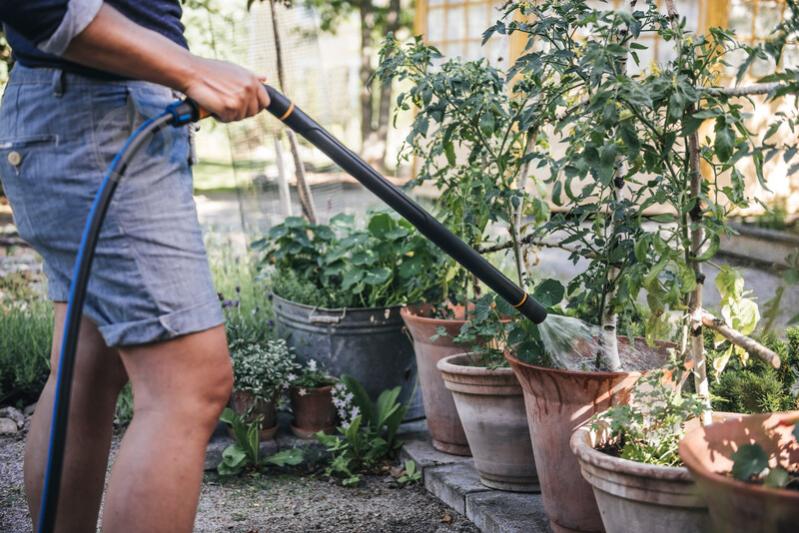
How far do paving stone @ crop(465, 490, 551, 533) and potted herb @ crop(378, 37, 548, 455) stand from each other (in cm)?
39

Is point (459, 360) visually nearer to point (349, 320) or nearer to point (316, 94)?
point (349, 320)

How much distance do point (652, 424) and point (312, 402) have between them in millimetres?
1429

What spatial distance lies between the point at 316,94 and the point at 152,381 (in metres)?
3.58

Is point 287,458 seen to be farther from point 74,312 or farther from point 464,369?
point 74,312

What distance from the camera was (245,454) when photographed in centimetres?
296

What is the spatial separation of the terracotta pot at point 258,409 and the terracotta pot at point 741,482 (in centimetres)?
177

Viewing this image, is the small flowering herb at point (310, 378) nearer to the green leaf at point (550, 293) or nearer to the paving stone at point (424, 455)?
the paving stone at point (424, 455)

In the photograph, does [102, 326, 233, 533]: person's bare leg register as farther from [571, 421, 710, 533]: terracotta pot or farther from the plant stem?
the plant stem

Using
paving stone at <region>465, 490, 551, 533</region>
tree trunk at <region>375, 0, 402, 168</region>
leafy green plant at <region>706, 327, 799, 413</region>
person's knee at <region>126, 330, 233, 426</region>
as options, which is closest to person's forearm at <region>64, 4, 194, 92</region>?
person's knee at <region>126, 330, 233, 426</region>

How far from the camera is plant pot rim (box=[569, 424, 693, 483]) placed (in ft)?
5.76

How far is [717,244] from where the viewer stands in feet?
6.43

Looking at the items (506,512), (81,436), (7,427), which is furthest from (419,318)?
(7,427)

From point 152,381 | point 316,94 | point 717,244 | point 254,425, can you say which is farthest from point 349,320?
point 316,94

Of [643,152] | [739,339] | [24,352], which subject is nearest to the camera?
[739,339]
